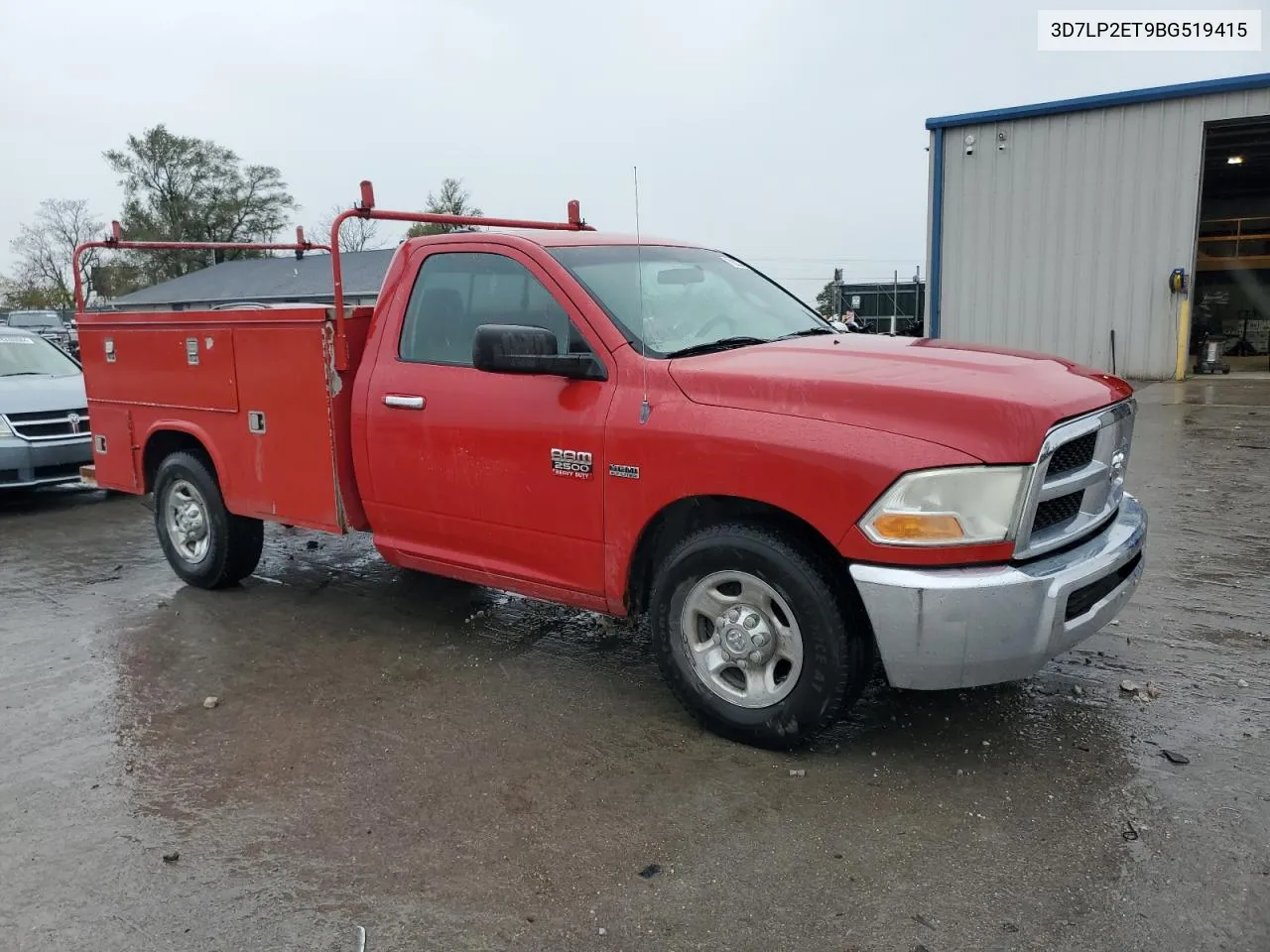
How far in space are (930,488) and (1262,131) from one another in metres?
18.9

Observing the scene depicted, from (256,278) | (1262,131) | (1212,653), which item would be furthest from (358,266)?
(1212,653)

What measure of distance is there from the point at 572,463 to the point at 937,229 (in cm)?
1613

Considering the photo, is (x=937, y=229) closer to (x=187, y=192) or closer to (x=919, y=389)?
(x=919, y=389)

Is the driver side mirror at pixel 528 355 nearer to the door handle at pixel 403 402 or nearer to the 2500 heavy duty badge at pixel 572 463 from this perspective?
the 2500 heavy duty badge at pixel 572 463

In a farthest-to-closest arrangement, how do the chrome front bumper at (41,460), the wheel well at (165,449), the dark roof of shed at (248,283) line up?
the dark roof of shed at (248,283), the chrome front bumper at (41,460), the wheel well at (165,449)

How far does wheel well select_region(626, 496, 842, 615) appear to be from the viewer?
340 cm

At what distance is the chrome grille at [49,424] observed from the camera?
8.45 meters

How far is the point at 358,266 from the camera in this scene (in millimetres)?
45344

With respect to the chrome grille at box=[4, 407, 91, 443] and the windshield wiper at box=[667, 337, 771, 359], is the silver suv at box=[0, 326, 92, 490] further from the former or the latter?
the windshield wiper at box=[667, 337, 771, 359]

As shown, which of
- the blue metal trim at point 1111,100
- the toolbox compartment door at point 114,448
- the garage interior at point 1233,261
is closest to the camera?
the toolbox compartment door at point 114,448

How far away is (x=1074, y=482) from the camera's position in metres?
3.29

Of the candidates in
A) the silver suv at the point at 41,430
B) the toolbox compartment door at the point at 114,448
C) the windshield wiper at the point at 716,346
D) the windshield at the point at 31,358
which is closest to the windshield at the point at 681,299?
the windshield wiper at the point at 716,346

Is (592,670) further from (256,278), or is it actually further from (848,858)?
(256,278)

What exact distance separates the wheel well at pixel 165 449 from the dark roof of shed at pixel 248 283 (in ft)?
138
